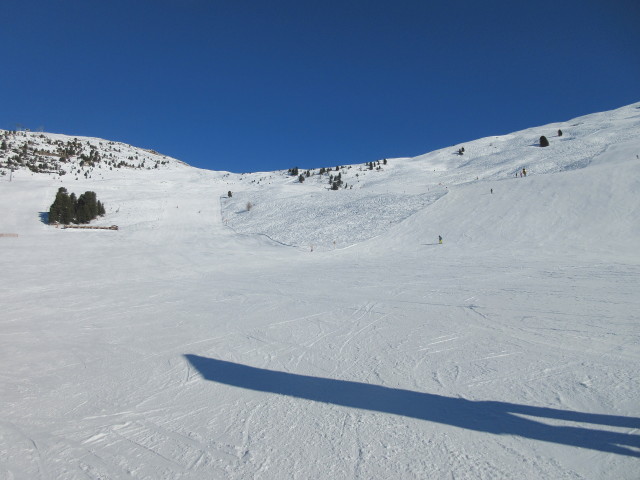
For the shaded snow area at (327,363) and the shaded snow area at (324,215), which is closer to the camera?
the shaded snow area at (327,363)

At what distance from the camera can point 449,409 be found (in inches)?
145

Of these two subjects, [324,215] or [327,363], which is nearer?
[327,363]

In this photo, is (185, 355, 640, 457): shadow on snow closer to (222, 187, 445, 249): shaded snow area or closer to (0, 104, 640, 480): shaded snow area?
(0, 104, 640, 480): shaded snow area

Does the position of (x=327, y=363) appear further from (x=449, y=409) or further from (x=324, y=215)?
(x=324, y=215)

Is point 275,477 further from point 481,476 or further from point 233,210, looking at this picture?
point 233,210

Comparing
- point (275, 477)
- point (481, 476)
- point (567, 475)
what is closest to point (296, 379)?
point (275, 477)

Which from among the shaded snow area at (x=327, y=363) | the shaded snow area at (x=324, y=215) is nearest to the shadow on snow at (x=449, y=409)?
the shaded snow area at (x=327, y=363)

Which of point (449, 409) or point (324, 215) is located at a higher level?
point (324, 215)

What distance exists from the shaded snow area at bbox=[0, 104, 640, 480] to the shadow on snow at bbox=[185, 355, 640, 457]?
2cm

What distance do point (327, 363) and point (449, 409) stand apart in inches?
73.3

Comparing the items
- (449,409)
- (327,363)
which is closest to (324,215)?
(327,363)

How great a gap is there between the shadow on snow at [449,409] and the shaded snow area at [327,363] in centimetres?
2

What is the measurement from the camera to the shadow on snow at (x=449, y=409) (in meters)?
3.14

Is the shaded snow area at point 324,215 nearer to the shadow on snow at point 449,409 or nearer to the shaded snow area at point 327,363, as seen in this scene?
the shaded snow area at point 327,363
